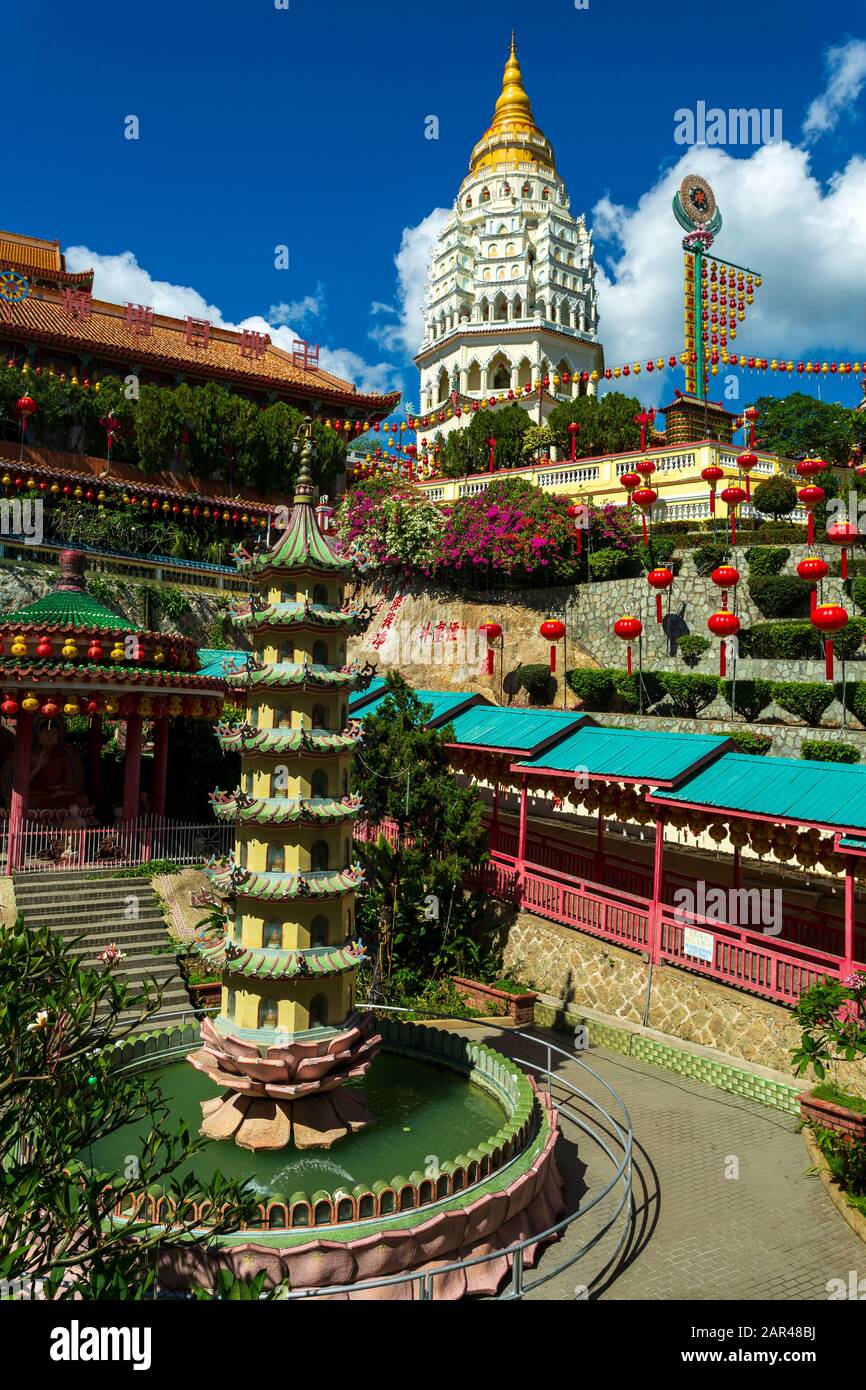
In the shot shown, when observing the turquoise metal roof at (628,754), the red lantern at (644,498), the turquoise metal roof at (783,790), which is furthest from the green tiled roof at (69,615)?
the red lantern at (644,498)

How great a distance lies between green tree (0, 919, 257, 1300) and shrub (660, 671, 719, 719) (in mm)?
20284

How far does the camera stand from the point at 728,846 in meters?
21.6

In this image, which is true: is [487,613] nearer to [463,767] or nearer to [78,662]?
[463,767]

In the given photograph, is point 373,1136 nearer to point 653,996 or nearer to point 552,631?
point 653,996

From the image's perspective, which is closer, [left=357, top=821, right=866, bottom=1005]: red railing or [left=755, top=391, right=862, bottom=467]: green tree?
[left=357, top=821, right=866, bottom=1005]: red railing

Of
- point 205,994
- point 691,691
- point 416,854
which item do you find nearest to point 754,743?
point 691,691

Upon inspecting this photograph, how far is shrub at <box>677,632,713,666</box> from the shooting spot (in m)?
27.5

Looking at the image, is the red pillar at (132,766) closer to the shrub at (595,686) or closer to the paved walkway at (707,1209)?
the paved walkway at (707,1209)

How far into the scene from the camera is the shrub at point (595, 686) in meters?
28.2

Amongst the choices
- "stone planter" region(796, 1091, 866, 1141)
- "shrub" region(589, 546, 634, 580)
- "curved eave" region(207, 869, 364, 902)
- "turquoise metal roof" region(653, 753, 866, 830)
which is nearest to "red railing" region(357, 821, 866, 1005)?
"stone planter" region(796, 1091, 866, 1141)

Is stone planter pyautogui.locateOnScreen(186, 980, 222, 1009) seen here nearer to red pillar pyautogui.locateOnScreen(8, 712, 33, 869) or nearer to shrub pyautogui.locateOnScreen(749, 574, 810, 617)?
red pillar pyautogui.locateOnScreen(8, 712, 33, 869)

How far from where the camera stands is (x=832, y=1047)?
13.0 m

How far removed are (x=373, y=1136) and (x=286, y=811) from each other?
4003 mm

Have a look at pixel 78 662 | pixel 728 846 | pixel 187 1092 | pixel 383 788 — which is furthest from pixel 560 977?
pixel 78 662
